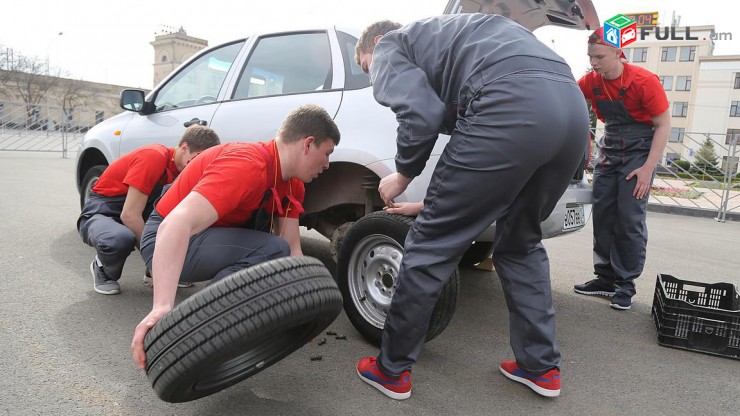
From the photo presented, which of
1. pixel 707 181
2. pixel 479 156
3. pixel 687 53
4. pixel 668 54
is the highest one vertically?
pixel 687 53

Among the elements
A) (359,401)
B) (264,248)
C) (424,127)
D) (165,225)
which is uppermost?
(424,127)

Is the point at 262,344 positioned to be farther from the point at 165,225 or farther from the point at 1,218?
the point at 1,218

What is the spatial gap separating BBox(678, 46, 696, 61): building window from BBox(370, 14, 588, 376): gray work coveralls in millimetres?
73266

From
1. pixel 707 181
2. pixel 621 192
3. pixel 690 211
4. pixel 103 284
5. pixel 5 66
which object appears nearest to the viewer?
pixel 103 284

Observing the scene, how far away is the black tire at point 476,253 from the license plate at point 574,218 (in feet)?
2.14

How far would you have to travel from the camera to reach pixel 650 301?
409 centimetres

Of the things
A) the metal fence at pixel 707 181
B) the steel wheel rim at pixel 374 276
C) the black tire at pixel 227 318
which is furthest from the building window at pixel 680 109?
the black tire at pixel 227 318

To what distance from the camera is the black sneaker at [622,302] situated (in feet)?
12.4

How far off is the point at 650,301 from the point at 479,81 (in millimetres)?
2880

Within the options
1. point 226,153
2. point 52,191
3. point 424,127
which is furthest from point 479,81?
point 52,191

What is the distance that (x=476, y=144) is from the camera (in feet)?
6.75

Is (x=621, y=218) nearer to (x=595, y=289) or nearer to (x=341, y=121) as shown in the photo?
(x=595, y=289)

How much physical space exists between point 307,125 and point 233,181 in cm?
45

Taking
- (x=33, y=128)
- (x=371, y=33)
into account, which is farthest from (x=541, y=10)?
(x=33, y=128)
